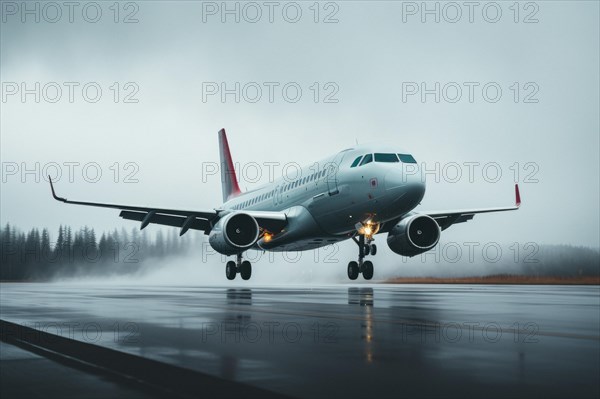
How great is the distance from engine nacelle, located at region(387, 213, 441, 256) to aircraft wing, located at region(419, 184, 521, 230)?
1645 millimetres

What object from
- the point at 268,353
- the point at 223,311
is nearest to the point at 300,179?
the point at 223,311

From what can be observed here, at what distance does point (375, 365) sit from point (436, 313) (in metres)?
6.64

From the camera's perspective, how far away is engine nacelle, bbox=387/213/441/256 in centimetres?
3030

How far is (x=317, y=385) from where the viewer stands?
5223mm

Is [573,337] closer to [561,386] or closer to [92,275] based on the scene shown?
[561,386]

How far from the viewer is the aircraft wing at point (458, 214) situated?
32625 millimetres

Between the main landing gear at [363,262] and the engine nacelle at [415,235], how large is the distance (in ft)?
4.85

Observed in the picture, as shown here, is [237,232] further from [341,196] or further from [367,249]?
[367,249]

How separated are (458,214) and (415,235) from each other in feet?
11.8

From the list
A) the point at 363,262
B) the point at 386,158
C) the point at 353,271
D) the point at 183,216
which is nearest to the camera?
the point at 386,158

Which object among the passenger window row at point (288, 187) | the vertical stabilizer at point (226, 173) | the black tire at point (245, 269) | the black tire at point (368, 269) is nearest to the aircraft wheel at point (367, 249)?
the black tire at point (368, 269)

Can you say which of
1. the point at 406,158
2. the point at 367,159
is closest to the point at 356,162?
the point at 367,159

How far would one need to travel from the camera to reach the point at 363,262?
30469 millimetres

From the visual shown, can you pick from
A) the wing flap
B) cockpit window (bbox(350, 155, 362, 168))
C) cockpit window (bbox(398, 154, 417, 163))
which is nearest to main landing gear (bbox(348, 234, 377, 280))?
cockpit window (bbox(350, 155, 362, 168))
